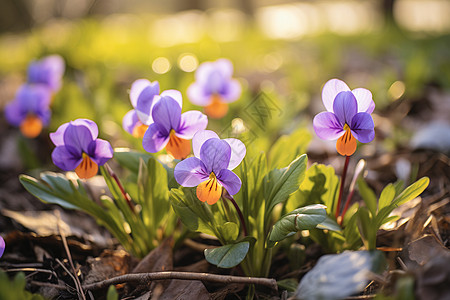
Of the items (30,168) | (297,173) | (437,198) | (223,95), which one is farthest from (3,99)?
(437,198)

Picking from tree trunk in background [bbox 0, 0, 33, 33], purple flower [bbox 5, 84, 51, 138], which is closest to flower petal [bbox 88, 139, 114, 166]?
purple flower [bbox 5, 84, 51, 138]

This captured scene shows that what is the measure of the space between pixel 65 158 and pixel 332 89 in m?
0.87

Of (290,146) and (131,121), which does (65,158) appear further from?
(290,146)

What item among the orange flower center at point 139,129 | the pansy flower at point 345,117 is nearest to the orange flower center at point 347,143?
the pansy flower at point 345,117

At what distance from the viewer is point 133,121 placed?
4.76ft

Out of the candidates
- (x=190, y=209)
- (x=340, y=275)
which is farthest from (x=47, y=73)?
(x=340, y=275)

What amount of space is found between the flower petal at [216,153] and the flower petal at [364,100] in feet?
1.42

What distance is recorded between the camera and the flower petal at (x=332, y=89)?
123 centimetres

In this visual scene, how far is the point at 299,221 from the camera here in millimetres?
1135

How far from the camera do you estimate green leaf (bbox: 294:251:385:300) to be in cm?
102

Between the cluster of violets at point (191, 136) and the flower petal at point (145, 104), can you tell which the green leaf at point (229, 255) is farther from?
the flower petal at point (145, 104)

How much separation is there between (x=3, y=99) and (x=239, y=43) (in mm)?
3548

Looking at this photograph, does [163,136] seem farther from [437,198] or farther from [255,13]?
[255,13]

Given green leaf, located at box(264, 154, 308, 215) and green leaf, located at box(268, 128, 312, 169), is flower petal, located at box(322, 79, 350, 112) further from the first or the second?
green leaf, located at box(268, 128, 312, 169)
